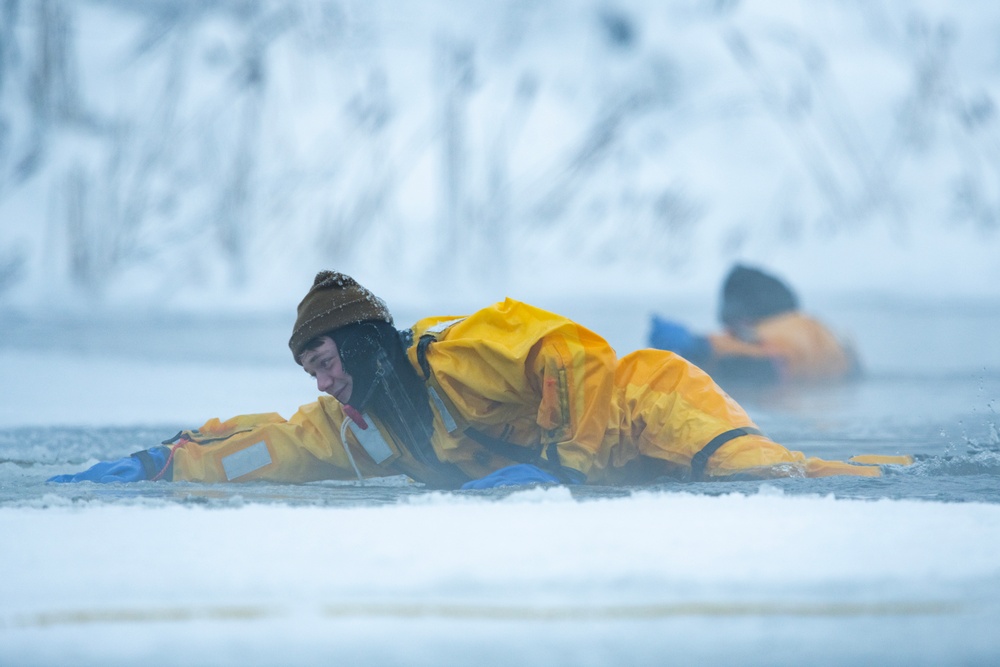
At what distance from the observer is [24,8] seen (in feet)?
29.5

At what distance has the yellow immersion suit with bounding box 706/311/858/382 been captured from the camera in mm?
6117

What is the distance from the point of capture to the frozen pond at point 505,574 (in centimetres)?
139

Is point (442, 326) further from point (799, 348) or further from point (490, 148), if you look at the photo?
point (490, 148)

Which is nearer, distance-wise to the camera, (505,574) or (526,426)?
(505,574)

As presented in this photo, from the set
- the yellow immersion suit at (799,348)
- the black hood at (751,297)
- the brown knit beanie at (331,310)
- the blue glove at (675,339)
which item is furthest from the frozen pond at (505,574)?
the black hood at (751,297)

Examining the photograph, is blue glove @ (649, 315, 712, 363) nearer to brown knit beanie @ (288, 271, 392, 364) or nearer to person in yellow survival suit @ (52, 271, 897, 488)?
person in yellow survival suit @ (52, 271, 897, 488)

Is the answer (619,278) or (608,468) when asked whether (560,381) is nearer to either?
(608,468)

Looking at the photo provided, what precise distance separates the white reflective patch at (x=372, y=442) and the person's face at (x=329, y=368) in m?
0.13

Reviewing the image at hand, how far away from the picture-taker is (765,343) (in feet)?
20.2

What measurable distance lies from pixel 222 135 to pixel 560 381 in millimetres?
7420

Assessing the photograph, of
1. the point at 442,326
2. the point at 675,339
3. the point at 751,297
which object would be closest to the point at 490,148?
the point at 751,297

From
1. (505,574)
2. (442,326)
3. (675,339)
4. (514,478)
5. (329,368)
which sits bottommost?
(505,574)

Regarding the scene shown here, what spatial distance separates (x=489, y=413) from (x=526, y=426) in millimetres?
120

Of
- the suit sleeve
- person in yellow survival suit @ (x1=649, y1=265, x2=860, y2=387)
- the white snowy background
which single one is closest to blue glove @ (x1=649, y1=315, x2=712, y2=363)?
person in yellow survival suit @ (x1=649, y1=265, x2=860, y2=387)
